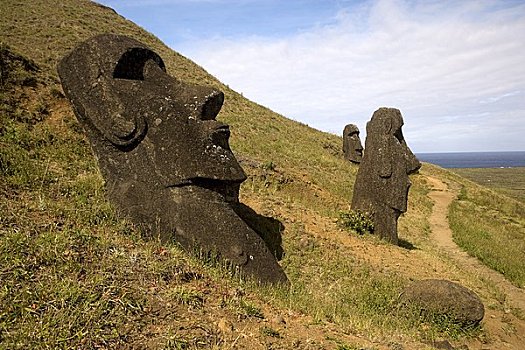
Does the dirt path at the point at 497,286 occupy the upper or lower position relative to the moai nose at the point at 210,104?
lower

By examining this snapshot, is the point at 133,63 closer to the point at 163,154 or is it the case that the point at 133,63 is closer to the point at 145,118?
the point at 145,118

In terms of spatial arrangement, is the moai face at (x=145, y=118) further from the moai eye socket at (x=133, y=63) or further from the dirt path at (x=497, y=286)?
the dirt path at (x=497, y=286)

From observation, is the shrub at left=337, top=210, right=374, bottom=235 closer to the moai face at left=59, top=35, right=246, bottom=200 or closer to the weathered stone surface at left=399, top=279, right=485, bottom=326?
the weathered stone surface at left=399, top=279, right=485, bottom=326

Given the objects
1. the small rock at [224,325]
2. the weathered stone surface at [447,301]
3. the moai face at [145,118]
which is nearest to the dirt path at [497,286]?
the weathered stone surface at [447,301]

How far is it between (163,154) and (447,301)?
5.82 m

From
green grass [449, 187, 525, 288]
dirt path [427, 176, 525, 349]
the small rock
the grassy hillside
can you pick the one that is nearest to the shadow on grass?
the grassy hillside

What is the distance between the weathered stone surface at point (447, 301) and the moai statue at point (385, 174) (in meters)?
4.02

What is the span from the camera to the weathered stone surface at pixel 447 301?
26.2 ft

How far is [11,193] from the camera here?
6.91m

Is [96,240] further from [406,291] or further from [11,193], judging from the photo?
[406,291]

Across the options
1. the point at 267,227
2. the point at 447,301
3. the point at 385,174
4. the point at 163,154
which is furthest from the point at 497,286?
the point at 163,154

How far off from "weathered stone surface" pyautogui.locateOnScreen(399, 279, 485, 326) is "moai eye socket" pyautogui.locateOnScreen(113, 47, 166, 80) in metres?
6.61

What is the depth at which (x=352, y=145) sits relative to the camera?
1170 inches

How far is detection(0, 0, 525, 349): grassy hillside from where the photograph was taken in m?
4.59
